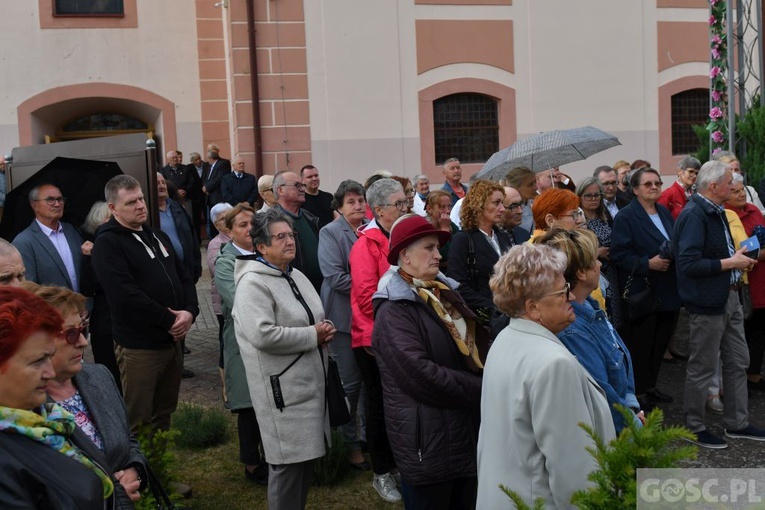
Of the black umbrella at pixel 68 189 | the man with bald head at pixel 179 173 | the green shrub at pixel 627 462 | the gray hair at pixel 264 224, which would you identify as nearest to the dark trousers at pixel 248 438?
the gray hair at pixel 264 224

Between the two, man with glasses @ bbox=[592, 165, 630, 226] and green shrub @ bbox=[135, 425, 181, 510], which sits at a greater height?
man with glasses @ bbox=[592, 165, 630, 226]

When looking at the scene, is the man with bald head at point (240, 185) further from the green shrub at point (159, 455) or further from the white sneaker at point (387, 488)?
the green shrub at point (159, 455)

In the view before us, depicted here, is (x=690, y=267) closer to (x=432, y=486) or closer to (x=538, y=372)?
(x=432, y=486)

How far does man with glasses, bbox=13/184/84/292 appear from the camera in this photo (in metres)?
5.70

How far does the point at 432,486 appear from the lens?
4.01m

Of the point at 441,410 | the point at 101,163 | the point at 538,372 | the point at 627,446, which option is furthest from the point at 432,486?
the point at 101,163

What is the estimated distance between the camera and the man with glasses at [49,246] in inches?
224

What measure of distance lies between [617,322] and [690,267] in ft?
3.35

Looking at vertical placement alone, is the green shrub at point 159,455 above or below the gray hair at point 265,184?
below

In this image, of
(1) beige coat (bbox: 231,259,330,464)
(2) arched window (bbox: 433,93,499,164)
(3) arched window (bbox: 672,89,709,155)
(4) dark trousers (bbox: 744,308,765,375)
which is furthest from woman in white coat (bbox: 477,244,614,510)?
(3) arched window (bbox: 672,89,709,155)

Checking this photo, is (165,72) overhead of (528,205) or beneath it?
overhead

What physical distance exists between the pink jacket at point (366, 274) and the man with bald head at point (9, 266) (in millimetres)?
2245

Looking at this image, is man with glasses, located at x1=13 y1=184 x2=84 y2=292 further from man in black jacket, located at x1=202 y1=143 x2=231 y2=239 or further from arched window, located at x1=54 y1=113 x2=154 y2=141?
arched window, located at x1=54 y1=113 x2=154 y2=141

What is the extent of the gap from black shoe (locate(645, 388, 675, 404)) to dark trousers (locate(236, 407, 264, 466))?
11.5ft
